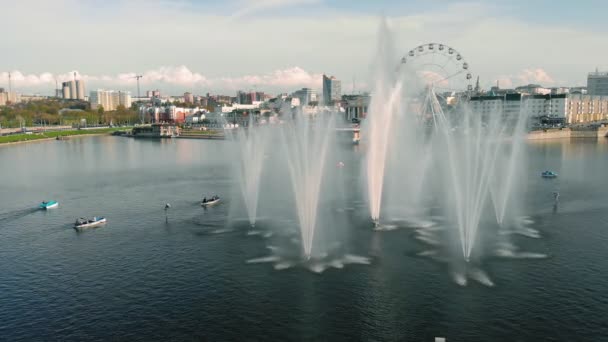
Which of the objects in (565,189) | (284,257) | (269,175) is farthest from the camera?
(269,175)

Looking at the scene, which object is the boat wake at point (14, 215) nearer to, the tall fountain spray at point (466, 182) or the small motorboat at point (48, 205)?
the small motorboat at point (48, 205)

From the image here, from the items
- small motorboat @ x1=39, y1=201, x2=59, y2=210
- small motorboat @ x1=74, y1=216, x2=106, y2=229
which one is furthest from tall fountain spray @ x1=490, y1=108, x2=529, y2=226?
small motorboat @ x1=39, y1=201, x2=59, y2=210

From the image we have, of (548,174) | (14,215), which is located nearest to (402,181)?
(548,174)

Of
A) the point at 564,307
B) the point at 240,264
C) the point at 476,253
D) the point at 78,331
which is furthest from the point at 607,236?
the point at 78,331

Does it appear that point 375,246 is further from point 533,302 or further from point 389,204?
point 389,204

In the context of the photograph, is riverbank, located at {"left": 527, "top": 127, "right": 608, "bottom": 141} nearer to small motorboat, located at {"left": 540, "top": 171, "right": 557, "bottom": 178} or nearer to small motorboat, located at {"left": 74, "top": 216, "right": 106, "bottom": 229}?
small motorboat, located at {"left": 540, "top": 171, "right": 557, "bottom": 178}

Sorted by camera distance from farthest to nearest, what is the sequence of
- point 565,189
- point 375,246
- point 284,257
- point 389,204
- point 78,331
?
point 565,189
point 389,204
point 375,246
point 284,257
point 78,331

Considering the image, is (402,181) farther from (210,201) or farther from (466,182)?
(210,201)
